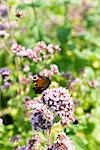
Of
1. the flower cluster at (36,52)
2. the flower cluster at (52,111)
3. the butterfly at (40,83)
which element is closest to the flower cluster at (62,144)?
the flower cluster at (52,111)

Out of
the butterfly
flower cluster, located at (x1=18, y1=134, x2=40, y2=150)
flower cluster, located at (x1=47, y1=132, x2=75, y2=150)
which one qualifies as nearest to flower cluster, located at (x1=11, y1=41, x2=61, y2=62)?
the butterfly

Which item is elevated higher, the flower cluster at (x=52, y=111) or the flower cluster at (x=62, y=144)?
the flower cluster at (x=52, y=111)

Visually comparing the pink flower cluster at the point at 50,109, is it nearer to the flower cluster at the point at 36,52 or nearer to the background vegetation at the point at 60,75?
the background vegetation at the point at 60,75

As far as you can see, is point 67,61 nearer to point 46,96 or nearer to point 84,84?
point 84,84

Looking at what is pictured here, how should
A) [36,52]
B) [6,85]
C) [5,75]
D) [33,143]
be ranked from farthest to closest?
[6,85] → [5,75] → [36,52] → [33,143]

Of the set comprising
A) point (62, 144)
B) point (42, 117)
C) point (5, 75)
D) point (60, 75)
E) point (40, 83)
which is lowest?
point (62, 144)

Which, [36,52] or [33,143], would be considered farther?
[36,52]

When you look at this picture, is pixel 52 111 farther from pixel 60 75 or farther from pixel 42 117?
pixel 60 75

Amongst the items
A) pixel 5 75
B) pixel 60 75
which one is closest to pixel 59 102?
pixel 5 75

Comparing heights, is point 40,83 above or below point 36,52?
below

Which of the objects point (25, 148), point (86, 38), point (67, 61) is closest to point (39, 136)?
point (25, 148)
